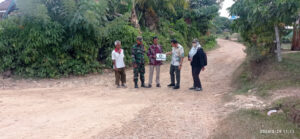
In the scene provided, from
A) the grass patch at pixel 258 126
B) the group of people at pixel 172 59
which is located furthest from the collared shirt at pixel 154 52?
the grass patch at pixel 258 126

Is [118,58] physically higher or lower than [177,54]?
lower

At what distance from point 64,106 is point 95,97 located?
1184 mm

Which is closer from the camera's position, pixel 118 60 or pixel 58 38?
pixel 118 60

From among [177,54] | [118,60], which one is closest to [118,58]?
[118,60]

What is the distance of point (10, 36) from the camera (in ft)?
32.8

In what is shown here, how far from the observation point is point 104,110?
605 centimetres

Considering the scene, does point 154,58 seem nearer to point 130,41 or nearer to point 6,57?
point 130,41

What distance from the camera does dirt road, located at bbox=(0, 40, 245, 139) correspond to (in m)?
4.74

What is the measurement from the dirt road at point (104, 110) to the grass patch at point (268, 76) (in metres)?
0.59

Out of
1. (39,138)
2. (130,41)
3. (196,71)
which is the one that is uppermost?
(130,41)

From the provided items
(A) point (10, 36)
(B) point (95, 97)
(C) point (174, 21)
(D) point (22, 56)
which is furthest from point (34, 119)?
(C) point (174, 21)

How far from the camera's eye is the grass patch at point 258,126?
4211 mm

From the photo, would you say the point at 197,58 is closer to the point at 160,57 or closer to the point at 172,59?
the point at 172,59

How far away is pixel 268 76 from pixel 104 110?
194 inches
